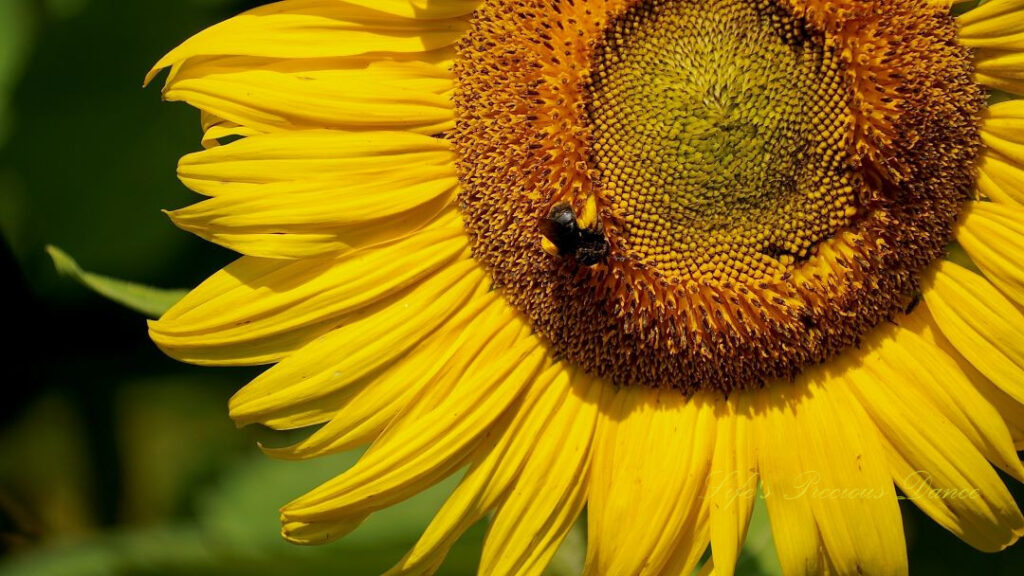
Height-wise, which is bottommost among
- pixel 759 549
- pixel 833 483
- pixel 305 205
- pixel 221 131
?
pixel 759 549

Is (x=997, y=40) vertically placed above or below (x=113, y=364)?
above

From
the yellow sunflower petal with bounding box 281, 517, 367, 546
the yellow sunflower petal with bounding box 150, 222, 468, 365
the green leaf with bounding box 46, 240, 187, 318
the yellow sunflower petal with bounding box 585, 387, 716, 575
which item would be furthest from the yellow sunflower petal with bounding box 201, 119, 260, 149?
the yellow sunflower petal with bounding box 585, 387, 716, 575

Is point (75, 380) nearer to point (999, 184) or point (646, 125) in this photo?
point (646, 125)

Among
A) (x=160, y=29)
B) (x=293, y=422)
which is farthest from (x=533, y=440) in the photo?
(x=160, y=29)

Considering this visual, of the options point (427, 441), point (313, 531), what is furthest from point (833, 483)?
point (313, 531)

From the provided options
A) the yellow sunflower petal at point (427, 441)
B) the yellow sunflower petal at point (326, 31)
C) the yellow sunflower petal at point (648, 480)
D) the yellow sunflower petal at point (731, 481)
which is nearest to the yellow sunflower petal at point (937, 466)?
the yellow sunflower petal at point (731, 481)

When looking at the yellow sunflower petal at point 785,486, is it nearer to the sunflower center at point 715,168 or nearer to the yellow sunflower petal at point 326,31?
the sunflower center at point 715,168

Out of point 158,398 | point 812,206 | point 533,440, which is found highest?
point 812,206

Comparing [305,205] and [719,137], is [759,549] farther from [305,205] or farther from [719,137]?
[305,205]
